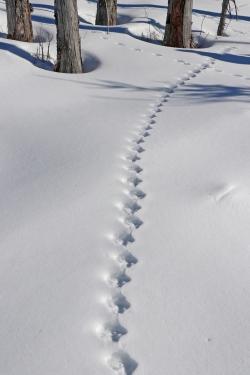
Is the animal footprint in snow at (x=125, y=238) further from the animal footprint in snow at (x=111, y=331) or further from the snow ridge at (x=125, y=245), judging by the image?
the animal footprint in snow at (x=111, y=331)

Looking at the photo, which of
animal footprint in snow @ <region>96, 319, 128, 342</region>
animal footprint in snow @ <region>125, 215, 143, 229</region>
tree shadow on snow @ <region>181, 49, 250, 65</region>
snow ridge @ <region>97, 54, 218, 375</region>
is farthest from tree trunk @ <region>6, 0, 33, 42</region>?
animal footprint in snow @ <region>96, 319, 128, 342</region>

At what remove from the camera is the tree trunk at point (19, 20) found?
259 inches

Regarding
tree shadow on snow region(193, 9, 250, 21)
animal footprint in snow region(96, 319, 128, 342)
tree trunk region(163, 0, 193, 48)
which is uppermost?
tree trunk region(163, 0, 193, 48)

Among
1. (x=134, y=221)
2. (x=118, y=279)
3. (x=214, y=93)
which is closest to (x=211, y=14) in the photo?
(x=214, y=93)

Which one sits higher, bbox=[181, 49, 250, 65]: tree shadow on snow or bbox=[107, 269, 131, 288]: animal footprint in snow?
bbox=[181, 49, 250, 65]: tree shadow on snow

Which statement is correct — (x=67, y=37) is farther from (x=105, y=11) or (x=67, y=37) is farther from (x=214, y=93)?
(x=105, y=11)

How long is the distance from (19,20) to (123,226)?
472 centimetres

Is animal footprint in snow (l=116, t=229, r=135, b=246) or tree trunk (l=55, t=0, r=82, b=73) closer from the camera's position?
animal footprint in snow (l=116, t=229, r=135, b=246)

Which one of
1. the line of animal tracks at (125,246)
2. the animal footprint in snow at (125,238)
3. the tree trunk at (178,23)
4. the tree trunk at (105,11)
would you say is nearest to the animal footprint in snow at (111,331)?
the line of animal tracks at (125,246)

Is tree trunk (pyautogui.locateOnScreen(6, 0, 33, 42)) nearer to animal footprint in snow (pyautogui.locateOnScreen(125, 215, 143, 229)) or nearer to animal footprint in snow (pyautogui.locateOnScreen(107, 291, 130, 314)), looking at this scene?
animal footprint in snow (pyautogui.locateOnScreen(125, 215, 143, 229))

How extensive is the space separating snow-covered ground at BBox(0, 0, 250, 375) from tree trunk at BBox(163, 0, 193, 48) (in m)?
2.21

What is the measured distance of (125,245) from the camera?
268 centimetres

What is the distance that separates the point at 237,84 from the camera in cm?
536

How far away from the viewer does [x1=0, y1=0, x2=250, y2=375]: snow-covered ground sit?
6.67 feet
